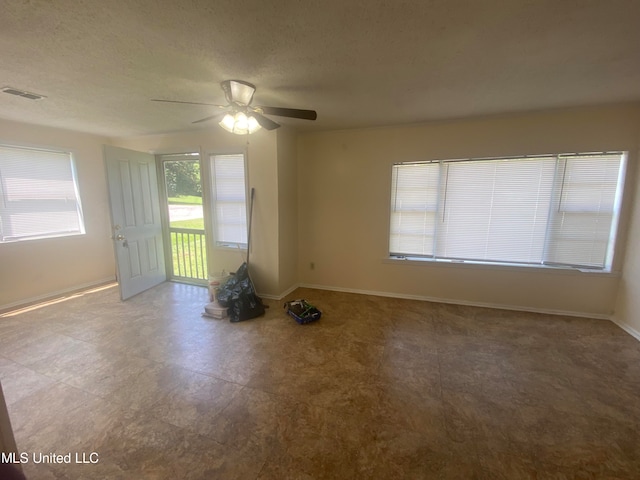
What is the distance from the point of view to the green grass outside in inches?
169

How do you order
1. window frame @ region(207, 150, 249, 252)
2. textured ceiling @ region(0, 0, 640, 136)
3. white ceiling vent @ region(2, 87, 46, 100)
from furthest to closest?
1. window frame @ region(207, 150, 249, 252)
2. white ceiling vent @ region(2, 87, 46, 100)
3. textured ceiling @ region(0, 0, 640, 136)

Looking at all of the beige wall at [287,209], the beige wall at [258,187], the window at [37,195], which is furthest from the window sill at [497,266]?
the window at [37,195]

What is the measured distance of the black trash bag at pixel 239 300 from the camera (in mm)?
3215

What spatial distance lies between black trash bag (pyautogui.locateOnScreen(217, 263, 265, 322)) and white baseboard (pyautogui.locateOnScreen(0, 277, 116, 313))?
98.8 inches

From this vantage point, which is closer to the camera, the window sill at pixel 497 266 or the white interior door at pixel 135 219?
the window sill at pixel 497 266

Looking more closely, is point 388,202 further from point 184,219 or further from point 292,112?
point 184,219

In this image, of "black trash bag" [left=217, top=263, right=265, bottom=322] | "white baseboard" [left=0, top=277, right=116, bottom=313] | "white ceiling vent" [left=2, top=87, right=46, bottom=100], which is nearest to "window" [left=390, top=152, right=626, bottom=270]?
"black trash bag" [left=217, top=263, right=265, bottom=322]

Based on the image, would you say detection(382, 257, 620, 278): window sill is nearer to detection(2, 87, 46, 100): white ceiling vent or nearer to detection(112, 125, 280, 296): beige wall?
detection(112, 125, 280, 296): beige wall

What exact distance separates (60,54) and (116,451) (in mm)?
2549

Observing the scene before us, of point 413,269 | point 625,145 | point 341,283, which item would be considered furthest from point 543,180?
point 341,283

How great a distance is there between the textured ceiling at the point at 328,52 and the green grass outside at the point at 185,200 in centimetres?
168

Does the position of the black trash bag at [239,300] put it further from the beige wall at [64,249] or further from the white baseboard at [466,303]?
the beige wall at [64,249]

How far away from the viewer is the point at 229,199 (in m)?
3.85

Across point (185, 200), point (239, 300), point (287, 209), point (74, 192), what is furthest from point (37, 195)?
point (287, 209)
